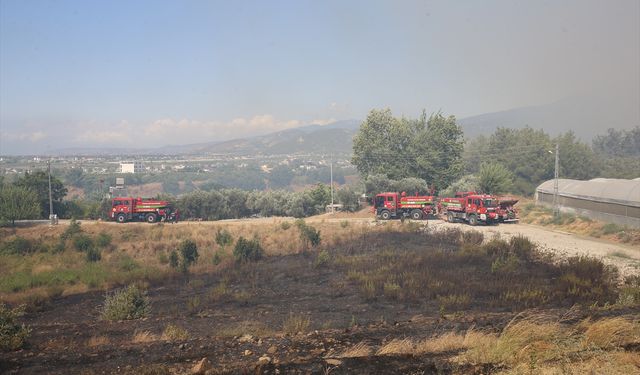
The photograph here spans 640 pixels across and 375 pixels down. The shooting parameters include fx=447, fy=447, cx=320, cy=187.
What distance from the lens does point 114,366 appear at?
8016mm

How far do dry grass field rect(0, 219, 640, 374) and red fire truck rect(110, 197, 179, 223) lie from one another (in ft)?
22.9

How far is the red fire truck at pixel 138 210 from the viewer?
40.0m

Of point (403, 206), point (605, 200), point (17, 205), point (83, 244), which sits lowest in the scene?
point (83, 244)

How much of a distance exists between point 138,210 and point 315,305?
30284mm

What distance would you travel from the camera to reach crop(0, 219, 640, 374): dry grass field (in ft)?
24.6

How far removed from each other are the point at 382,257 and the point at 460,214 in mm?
16141

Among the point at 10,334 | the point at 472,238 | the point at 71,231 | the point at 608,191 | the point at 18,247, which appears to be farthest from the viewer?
the point at 608,191

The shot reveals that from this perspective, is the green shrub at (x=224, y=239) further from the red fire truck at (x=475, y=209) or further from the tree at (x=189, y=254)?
the red fire truck at (x=475, y=209)

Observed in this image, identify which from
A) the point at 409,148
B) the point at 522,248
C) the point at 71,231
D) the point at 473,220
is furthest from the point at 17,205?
the point at 409,148

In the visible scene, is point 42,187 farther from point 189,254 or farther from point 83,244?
point 189,254

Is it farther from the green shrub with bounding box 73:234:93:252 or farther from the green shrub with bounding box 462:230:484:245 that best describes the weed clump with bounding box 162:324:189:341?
the green shrub with bounding box 73:234:93:252

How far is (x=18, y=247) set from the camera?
2797 cm

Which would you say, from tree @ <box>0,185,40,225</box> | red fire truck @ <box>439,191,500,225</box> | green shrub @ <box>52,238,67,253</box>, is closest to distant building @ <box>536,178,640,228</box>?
red fire truck @ <box>439,191,500,225</box>

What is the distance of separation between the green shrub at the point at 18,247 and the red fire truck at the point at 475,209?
30467 mm
